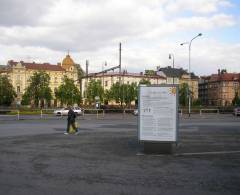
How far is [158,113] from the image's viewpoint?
1616 centimetres

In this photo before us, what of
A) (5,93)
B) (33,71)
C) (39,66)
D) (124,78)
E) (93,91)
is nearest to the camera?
(5,93)

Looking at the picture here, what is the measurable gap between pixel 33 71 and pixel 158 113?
145 m

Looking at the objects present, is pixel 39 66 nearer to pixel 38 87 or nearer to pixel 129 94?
pixel 129 94

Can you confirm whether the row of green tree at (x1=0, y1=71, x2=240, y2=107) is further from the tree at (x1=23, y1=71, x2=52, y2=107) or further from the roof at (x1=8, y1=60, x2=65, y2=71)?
the roof at (x1=8, y1=60, x2=65, y2=71)

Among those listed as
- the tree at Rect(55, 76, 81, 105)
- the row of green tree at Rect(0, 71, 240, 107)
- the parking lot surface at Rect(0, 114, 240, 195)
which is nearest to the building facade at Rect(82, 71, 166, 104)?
the row of green tree at Rect(0, 71, 240, 107)

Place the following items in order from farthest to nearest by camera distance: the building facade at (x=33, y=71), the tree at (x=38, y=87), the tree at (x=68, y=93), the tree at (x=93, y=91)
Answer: the building facade at (x=33, y=71) → the tree at (x=93, y=91) → the tree at (x=68, y=93) → the tree at (x=38, y=87)

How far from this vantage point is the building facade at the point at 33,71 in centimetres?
15538

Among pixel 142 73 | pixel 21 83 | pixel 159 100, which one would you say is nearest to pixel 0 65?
pixel 21 83

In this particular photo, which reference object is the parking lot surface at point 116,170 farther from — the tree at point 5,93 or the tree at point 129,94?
the tree at point 129,94

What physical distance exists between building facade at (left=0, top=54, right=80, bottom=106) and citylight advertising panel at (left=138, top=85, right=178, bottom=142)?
135 metres

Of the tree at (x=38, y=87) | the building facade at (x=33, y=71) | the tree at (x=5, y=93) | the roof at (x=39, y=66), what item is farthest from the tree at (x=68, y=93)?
the roof at (x=39, y=66)

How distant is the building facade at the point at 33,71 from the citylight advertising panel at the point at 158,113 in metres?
135

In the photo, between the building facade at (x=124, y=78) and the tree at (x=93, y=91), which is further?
the building facade at (x=124, y=78)

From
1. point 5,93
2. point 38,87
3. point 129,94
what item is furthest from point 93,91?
point 5,93
